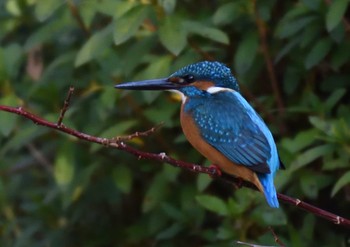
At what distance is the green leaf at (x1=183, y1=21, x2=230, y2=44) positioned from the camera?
4258 mm

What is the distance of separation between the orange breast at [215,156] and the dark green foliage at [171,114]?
26.1 inches

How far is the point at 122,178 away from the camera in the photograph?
15.6 feet

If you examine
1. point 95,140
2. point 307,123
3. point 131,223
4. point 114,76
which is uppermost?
point 95,140

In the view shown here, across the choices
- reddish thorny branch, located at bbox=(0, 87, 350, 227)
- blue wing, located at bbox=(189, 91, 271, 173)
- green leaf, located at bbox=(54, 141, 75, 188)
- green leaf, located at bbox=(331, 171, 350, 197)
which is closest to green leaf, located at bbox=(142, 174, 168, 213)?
green leaf, located at bbox=(54, 141, 75, 188)

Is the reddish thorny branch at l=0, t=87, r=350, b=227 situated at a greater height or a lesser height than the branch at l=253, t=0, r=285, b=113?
greater

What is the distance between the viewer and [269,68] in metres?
4.49

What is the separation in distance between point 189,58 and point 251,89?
0.54 meters

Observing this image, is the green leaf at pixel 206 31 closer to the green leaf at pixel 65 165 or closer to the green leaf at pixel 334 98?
the green leaf at pixel 334 98

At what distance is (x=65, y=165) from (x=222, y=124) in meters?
1.37

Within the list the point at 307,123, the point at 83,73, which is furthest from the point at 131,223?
the point at 307,123

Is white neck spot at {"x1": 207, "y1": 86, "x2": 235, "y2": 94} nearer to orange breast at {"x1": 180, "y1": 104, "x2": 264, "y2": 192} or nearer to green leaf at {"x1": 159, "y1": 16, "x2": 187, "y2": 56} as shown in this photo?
orange breast at {"x1": 180, "y1": 104, "x2": 264, "y2": 192}

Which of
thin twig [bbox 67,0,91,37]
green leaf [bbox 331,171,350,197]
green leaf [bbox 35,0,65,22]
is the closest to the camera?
green leaf [bbox 331,171,350,197]

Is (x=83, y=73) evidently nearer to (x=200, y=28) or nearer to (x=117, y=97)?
(x=117, y=97)

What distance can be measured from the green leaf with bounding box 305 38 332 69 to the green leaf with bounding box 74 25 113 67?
90 centimetres
